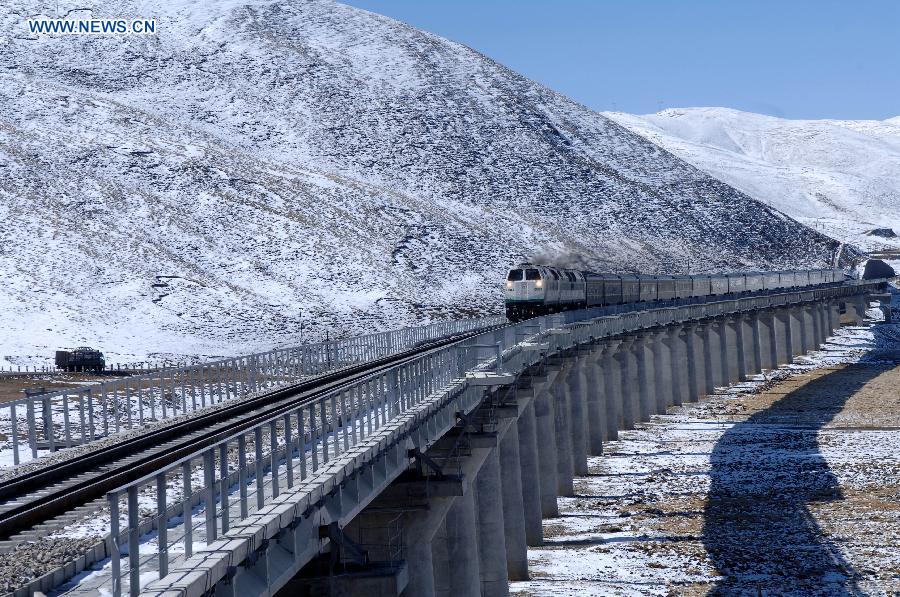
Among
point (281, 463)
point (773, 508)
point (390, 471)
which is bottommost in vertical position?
point (773, 508)

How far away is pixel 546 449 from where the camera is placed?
4603cm

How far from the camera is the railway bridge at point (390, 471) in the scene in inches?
488

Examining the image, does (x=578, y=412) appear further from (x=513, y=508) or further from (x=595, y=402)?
(x=513, y=508)

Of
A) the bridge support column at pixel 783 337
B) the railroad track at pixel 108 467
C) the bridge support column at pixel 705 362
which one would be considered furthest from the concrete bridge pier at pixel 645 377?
the railroad track at pixel 108 467

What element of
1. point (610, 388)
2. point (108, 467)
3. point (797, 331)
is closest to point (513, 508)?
point (108, 467)

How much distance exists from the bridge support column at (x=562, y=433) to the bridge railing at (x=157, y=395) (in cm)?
735

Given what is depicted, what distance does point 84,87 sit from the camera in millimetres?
173125

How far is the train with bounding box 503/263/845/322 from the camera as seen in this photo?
216 feet

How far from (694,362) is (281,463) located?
65.9m

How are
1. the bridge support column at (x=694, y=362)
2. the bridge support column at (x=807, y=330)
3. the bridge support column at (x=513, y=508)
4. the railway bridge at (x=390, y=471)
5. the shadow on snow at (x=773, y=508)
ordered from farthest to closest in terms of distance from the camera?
the bridge support column at (x=807, y=330) → the bridge support column at (x=694, y=362) → the bridge support column at (x=513, y=508) → the shadow on snow at (x=773, y=508) → the railway bridge at (x=390, y=471)

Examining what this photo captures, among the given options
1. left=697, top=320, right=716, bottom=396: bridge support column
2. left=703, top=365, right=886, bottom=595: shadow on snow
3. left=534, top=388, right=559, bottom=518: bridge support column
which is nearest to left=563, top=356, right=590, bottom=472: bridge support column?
left=534, top=388, right=559, bottom=518: bridge support column

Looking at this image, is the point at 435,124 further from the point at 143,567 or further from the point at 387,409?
the point at 143,567

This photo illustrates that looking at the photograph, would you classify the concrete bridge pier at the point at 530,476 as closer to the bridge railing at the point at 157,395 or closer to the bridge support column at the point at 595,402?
the bridge railing at the point at 157,395

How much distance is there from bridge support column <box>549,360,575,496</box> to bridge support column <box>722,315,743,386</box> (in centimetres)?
3750
